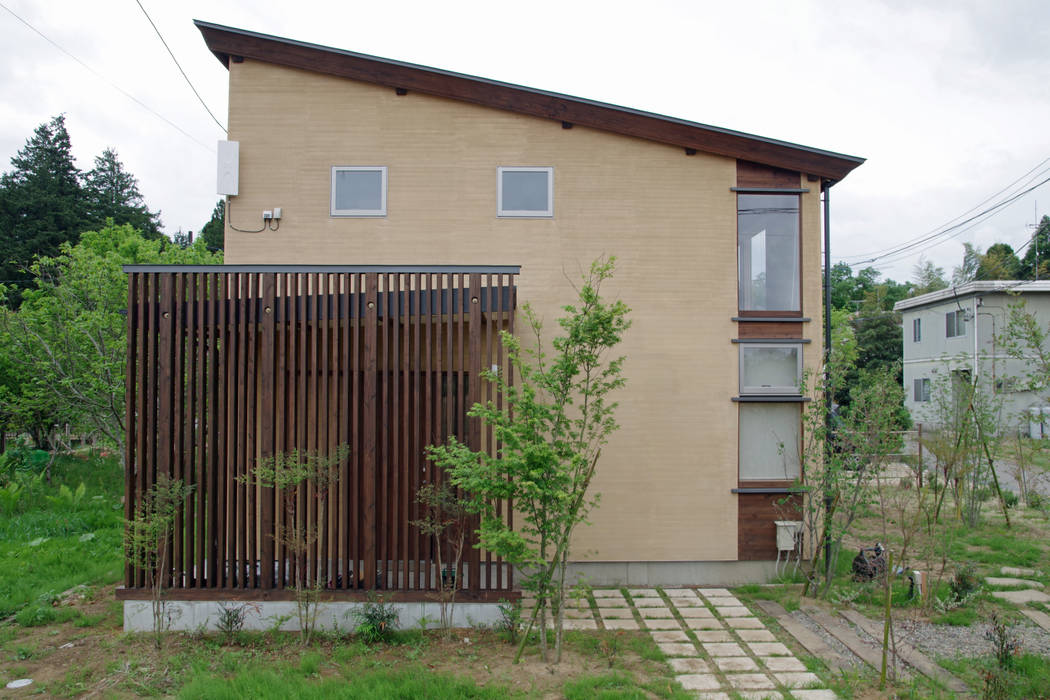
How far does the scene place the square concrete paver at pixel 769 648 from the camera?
5.30 meters

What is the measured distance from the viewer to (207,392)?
20.1 feet

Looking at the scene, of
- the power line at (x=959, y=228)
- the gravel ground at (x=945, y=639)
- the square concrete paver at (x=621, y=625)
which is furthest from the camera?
the power line at (x=959, y=228)

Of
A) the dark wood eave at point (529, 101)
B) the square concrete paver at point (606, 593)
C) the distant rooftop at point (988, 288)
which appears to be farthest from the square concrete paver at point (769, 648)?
the distant rooftop at point (988, 288)

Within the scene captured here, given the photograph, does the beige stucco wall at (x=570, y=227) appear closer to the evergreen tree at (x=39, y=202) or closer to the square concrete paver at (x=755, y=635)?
the square concrete paver at (x=755, y=635)

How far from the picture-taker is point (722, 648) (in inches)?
213

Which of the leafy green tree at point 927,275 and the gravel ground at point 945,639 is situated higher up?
the leafy green tree at point 927,275

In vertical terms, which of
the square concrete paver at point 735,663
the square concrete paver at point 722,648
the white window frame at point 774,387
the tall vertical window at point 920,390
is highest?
the white window frame at point 774,387

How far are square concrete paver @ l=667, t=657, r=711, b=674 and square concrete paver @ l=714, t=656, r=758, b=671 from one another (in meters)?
0.11

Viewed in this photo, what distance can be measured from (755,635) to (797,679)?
946mm

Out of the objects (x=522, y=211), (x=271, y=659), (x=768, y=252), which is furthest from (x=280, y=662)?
(x=768, y=252)

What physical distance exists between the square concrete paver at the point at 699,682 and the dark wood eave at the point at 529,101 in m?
5.65

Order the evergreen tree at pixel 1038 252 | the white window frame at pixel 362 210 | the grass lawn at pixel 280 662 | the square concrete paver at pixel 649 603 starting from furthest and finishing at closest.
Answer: the evergreen tree at pixel 1038 252, the white window frame at pixel 362 210, the square concrete paver at pixel 649 603, the grass lawn at pixel 280 662

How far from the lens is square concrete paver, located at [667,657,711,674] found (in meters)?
4.93

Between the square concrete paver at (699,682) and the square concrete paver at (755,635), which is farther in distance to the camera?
the square concrete paver at (755,635)
